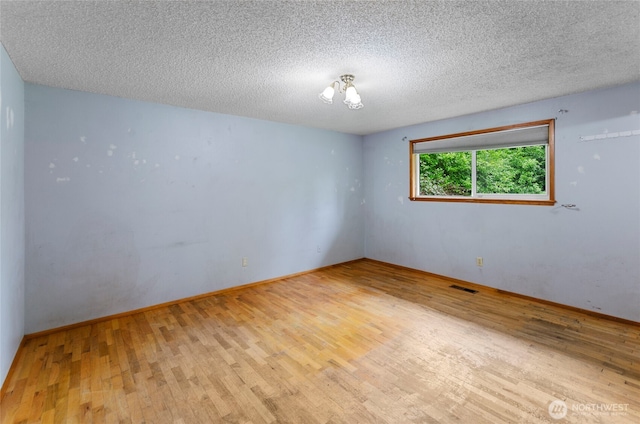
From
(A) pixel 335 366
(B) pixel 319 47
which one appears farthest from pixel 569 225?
(B) pixel 319 47

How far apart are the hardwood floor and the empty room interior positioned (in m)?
0.02

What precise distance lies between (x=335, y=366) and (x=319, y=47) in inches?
90.7

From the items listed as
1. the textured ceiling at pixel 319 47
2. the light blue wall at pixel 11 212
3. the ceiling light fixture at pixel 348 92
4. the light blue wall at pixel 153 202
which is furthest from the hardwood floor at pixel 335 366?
the textured ceiling at pixel 319 47

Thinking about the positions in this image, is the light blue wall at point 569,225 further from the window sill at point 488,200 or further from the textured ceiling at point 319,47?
the textured ceiling at point 319,47

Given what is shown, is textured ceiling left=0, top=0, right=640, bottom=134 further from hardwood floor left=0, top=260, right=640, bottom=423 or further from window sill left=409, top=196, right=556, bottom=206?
hardwood floor left=0, top=260, right=640, bottom=423

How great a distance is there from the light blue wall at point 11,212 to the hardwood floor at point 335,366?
0.29 m

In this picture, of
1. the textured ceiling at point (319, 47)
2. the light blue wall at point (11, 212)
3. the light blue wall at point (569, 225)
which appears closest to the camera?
the textured ceiling at point (319, 47)

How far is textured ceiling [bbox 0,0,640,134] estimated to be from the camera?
1.62 meters

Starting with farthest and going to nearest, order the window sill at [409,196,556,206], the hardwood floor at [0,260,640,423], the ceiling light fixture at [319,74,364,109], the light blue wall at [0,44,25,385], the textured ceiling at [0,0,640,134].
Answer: the window sill at [409,196,556,206] < the ceiling light fixture at [319,74,364,109] < the light blue wall at [0,44,25,385] < the hardwood floor at [0,260,640,423] < the textured ceiling at [0,0,640,134]

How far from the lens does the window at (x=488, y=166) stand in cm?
346

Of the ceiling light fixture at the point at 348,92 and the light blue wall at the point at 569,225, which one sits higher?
the ceiling light fixture at the point at 348,92

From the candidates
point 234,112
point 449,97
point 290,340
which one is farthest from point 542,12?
point 234,112

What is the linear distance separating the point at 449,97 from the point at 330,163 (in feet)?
7.26

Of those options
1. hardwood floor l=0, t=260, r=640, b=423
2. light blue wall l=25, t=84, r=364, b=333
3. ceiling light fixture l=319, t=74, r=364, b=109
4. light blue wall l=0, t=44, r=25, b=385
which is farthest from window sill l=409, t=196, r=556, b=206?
light blue wall l=0, t=44, r=25, b=385
